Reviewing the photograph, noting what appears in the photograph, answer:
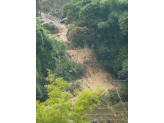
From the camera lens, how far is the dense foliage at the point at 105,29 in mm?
14805

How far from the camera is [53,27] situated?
67.9 ft

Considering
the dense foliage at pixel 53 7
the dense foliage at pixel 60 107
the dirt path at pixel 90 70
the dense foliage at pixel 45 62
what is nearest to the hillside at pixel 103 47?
the dirt path at pixel 90 70

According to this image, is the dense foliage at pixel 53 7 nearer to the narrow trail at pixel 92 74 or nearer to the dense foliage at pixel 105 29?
the narrow trail at pixel 92 74

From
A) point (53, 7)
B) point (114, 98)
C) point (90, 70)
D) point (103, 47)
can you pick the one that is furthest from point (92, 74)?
point (53, 7)

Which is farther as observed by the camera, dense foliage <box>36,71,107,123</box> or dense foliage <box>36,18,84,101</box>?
dense foliage <box>36,18,84,101</box>

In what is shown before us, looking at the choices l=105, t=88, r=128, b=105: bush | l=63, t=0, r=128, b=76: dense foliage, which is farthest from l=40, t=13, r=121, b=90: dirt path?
l=105, t=88, r=128, b=105: bush

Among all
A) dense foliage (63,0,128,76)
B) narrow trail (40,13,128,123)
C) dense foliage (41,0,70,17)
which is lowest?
narrow trail (40,13,128,123)

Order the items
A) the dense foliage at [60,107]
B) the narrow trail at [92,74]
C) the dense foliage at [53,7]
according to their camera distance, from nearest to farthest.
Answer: the dense foliage at [60,107], the narrow trail at [92,74], the dense foliage at [53,7]

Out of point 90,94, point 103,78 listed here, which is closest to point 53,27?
point 103,78

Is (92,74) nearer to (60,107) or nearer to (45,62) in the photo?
(45,62)

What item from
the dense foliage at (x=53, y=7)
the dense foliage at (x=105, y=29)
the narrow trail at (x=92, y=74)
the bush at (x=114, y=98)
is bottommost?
the bush at (x=114, y=98)

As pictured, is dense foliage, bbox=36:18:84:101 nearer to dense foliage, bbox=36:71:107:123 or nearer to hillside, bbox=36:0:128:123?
hillside, bbox=36:0:128:123

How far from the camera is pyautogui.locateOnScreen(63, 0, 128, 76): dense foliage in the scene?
14805 millimetres
